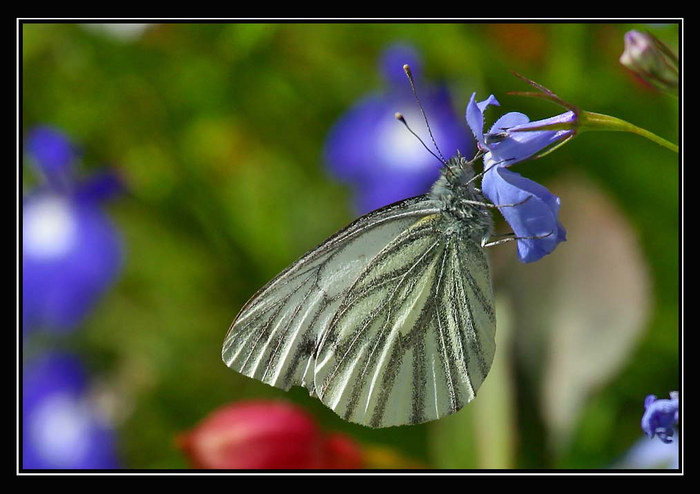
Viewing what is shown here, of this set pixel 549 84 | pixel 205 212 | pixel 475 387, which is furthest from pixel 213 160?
A: pixel 475 387

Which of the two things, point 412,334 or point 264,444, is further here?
point 264,444

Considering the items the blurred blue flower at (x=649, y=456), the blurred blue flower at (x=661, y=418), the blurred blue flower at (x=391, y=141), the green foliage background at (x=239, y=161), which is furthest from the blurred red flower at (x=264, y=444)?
the blurred blue flower at (x=661, y=418)

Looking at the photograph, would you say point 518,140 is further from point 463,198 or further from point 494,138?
point 463,198

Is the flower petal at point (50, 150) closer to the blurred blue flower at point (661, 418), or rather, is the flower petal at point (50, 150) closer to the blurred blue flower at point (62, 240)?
the blurred blue flower at point (62, 240)

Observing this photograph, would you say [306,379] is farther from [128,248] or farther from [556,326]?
[128,248]

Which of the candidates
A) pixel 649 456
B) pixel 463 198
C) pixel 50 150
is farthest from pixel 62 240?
pixel 649 456

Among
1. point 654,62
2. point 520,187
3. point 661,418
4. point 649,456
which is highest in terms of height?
point 654,62

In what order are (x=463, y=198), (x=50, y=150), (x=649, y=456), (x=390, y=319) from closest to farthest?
(x=463, y=198) < (x=390, y=319) < (x=649, y=456) < (x=50, y=150)

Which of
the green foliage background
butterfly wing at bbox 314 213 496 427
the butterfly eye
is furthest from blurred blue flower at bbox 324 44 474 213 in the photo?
the butterfly eye
